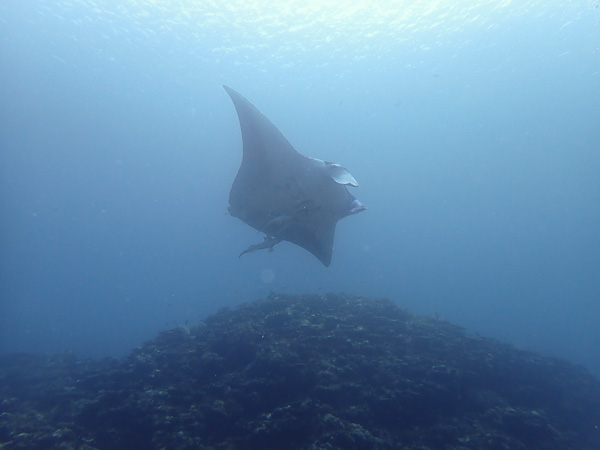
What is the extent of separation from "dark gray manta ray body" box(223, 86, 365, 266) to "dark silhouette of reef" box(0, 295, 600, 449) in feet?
12.3

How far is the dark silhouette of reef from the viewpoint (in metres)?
6.99

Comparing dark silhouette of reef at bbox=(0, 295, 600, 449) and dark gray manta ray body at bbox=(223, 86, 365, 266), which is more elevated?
dark gray manta ray body at bbox=(223, 86, 365, 266)

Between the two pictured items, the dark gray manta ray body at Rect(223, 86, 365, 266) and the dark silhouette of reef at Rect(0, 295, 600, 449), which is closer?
the dark gray manta ray body at Rect(223, 86, 365, 266)

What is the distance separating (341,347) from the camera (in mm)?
10266

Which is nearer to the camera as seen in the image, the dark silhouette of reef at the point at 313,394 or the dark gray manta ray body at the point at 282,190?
the dark gray manta ray body at the point at 282,190

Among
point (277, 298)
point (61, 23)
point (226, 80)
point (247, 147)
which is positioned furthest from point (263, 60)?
point (247, 147)

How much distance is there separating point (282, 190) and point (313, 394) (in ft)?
17.4

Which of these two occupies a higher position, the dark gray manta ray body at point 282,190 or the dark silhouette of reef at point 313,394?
the dark gray manta ray body at point 282,190

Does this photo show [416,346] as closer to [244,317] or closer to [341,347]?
[341,347]

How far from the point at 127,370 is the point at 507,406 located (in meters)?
11.9

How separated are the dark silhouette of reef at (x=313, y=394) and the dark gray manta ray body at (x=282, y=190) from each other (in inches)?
148

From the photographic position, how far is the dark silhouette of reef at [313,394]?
6.99 metres

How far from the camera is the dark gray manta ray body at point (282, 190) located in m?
6.63

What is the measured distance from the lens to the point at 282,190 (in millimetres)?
6930
